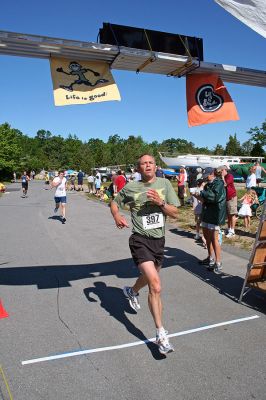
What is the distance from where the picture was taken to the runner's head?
416 cm

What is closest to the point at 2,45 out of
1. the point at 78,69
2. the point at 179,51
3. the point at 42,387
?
the point at 78,69

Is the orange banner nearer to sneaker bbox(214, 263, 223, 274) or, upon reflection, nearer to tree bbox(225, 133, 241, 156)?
sneaker bbox(214, 263, 223, 274)

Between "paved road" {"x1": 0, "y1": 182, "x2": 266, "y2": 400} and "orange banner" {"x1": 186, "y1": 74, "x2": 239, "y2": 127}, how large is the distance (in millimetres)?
2895

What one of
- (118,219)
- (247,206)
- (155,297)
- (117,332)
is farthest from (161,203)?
(247,206)

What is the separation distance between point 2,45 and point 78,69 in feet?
3.78

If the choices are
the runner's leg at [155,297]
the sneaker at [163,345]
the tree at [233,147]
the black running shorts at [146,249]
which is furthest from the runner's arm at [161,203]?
the tree at [233,147]

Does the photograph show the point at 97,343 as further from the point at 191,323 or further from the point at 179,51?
the point at 179,51

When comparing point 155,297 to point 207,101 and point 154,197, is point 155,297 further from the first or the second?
point 207,101

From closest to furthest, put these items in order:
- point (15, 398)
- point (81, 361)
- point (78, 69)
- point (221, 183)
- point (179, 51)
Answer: point (15, 398) < point (81, 361) < point (78, 69) < point (179, 51) < point (221, 183)

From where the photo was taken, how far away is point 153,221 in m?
4.19

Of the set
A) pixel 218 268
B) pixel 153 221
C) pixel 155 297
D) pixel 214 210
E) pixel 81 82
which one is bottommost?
pixel 218 268

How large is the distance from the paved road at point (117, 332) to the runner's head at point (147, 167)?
1.84 m

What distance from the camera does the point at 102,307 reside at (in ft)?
16.5

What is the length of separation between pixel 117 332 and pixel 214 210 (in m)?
3.23
